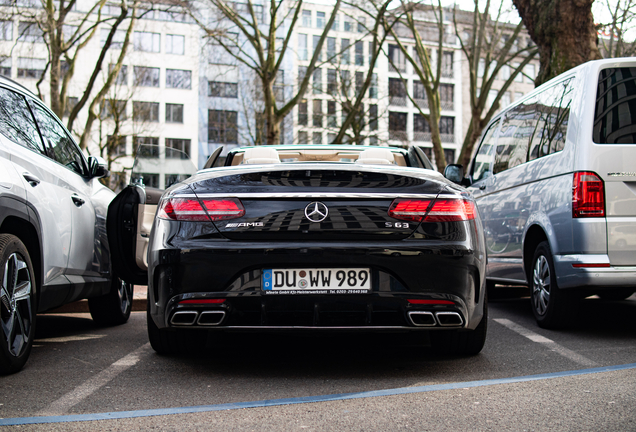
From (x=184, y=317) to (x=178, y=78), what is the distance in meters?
57.3

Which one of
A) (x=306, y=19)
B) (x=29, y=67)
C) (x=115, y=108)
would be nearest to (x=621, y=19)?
(x=115, y=108)

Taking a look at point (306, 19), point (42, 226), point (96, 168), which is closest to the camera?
point (42, 226)

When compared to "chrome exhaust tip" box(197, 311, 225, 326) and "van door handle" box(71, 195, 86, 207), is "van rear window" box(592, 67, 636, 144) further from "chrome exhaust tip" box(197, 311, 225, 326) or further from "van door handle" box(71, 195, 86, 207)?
"van door handle" box(71, 195, 86, 207)

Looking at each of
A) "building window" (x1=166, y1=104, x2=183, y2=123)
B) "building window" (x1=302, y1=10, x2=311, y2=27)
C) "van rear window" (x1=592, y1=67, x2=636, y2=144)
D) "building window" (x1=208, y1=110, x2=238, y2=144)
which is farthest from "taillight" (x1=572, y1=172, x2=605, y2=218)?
"building window" (x1=302, y1=10, x2=311, y2=27)

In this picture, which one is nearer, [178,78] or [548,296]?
[548,296]

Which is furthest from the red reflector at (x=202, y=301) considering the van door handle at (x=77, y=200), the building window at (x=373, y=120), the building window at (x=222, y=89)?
the building window at (x=222, y=89)

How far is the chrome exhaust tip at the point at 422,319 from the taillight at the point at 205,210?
1.05m

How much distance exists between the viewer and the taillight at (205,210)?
12.3ft

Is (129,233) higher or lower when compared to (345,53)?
lower

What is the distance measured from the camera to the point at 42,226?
4402 millimetres

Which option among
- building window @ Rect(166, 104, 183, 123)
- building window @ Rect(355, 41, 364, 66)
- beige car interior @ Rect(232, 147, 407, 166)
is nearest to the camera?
beige car interior @ Rect(232, 147, 407, 166)

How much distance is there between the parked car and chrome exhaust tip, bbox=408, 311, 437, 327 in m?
2.17

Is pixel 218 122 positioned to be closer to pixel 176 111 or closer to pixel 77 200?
pixel 176 111

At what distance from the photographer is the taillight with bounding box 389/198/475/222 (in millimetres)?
3746
